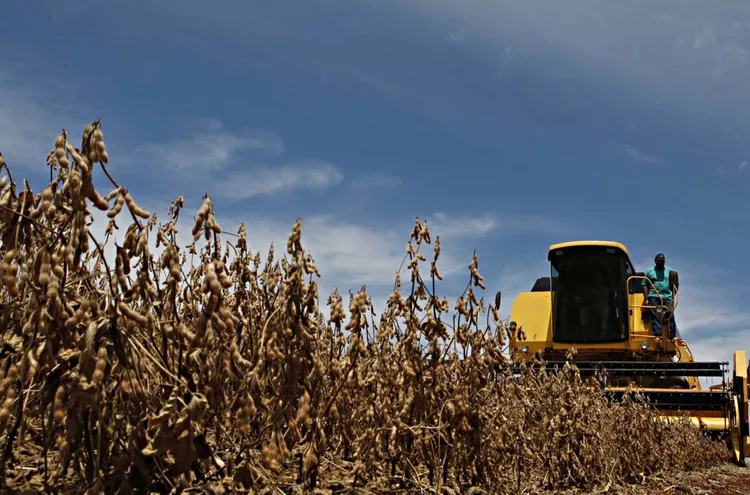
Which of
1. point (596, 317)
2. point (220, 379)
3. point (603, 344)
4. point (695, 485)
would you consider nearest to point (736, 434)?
point (603, 344)

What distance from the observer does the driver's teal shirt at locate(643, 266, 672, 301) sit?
13.9 metres

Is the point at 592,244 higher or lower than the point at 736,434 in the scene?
higher

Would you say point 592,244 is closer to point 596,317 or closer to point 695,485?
point 596,317

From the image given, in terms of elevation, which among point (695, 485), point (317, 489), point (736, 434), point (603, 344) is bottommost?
point (695, 485)

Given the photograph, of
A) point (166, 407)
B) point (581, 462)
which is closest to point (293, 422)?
point (166, 407)

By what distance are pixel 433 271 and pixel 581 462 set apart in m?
2.88

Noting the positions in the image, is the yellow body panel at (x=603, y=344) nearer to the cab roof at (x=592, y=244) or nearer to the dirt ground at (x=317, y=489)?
the cab roof at (x=592, y=244)

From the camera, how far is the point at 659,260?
14094 millimetres

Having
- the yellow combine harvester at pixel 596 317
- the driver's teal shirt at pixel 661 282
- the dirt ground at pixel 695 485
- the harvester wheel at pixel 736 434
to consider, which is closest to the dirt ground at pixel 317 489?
the dirt ground at pixel 695 485

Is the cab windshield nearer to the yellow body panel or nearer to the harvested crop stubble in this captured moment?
the yellow body panel

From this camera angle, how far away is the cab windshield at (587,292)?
14.4m

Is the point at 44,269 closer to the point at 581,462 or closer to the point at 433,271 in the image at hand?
the point at 433,271

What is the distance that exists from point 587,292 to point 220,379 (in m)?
12.8

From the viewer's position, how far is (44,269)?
2672mm
